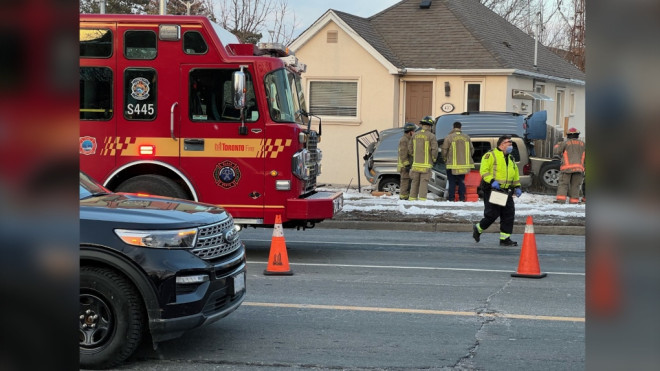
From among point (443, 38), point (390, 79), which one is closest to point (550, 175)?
point (390, 79)

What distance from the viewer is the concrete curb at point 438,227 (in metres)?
15.2

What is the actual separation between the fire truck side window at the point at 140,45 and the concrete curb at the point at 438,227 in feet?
19.9

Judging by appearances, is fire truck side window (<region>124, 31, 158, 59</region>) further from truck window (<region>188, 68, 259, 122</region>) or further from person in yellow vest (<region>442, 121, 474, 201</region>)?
person in yellow vest (<region>442, 121, 474, 201</region>)

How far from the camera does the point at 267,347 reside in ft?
21.3

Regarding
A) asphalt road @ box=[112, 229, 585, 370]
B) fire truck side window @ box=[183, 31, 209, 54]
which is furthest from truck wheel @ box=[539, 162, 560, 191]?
fire truck side window @ box=[183, 31, 209, 54]

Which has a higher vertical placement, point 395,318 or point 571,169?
point 571,169


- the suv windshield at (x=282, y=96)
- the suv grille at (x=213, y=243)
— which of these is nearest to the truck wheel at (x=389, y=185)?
the suv windshield at (x=282, y=96)

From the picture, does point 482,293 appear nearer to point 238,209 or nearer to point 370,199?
point 238,209

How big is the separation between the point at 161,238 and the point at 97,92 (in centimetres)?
587

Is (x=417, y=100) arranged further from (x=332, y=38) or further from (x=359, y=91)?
(x=332, y=38)

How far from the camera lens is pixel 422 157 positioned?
61.7 feet

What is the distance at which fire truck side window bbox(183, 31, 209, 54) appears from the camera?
10852mm

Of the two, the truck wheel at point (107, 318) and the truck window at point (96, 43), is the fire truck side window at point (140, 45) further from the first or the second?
the truck wheel at point (107, 318)

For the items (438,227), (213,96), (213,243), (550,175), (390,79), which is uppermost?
(390,79)
